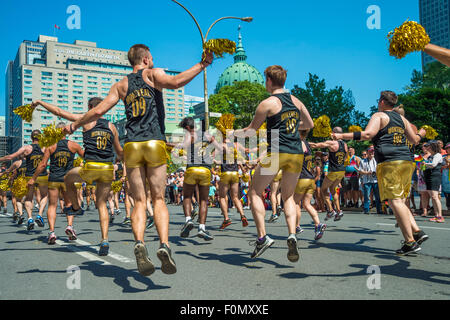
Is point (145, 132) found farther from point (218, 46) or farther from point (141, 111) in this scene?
point (218, 46)

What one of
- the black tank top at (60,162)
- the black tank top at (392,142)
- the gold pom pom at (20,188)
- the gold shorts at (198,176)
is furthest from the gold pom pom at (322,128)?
the gold pom pom at (20,188)

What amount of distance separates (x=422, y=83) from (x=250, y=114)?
78.9 feet

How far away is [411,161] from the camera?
18.2 ft

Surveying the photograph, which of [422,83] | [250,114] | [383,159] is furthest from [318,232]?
[250,114]

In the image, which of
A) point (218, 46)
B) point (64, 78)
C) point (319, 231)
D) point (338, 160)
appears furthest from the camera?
Result: point (64, 78)

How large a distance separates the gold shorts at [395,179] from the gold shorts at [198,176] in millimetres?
3303

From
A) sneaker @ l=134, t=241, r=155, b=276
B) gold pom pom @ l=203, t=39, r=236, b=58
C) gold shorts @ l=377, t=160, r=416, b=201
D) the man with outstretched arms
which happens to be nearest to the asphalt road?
sneaker @ l=134, t=241, r=155, b=276

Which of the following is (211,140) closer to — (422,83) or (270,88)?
(270,88)

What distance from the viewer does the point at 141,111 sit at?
4121 millimetres

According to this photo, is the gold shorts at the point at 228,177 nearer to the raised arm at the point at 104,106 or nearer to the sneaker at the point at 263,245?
the sneaker at the point at 263,245

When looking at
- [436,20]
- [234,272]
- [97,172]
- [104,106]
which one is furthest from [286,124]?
[436,20]

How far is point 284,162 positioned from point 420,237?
7.07ft

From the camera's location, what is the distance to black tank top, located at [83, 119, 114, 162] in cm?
629

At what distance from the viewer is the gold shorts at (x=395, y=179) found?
17.3ft
